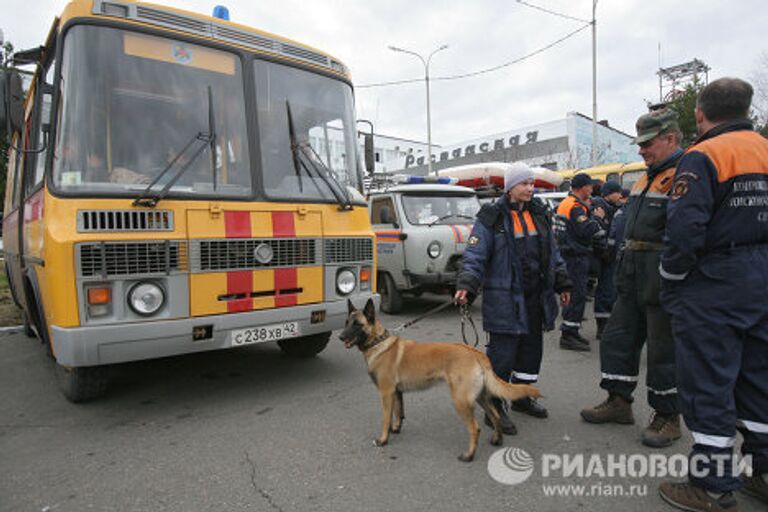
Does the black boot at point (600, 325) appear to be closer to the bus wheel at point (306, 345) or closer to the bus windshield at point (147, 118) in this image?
the bus wheel at point (306, 345)

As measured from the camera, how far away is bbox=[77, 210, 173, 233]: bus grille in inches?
122

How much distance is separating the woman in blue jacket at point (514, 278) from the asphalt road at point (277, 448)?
19.6 inches

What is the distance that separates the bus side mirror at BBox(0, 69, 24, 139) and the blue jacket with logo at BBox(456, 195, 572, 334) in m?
3.53

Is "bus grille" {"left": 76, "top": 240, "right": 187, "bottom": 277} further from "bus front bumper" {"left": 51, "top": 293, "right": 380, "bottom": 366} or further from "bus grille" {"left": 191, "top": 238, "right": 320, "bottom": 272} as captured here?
"bus front bumper" {"left": 51, "top": 293, "right": 380, "bottom": 366}

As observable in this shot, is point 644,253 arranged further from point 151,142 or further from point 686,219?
point 151,142

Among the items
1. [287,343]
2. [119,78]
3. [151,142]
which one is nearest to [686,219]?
[151,142]

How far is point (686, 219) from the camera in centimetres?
229

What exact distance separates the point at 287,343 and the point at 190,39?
3126 millimetres

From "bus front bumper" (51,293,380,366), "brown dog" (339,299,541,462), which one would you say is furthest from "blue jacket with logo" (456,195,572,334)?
"bus front bumper" (51,293,380,366)

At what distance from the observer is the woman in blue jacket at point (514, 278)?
130 inches

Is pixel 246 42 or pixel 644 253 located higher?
pixel 246 42

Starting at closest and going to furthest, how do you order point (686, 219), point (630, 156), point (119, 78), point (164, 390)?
point (686, 219) → point (119, 78) → point (164, 390) → point (630, 156)

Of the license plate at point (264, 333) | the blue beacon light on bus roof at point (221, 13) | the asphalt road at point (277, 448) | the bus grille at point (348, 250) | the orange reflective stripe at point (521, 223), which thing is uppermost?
the blue beacon light on bus roof at point (221, 13)

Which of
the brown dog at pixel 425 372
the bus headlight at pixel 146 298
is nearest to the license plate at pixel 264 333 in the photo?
the bus headlight at pixel 146 298
